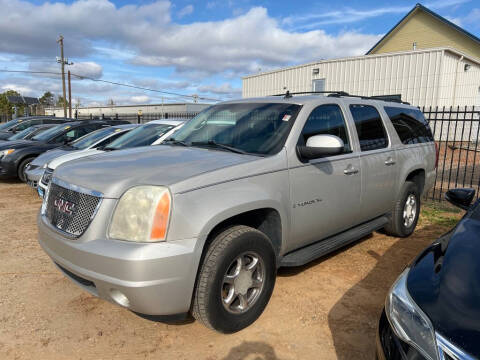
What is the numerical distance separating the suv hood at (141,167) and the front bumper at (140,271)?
0.40 metres

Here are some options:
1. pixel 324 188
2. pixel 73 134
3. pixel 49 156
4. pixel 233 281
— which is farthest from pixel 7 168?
pixel 324 188

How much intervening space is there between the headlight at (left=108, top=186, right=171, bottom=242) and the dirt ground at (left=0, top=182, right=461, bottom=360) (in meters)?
0.97

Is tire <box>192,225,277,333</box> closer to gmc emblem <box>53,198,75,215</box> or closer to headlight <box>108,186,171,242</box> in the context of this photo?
headlight <box>108,186,171,242</box>

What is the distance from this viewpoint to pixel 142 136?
7.10m

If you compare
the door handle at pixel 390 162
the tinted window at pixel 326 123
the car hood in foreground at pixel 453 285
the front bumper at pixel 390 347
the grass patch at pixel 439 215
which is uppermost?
the tinted window at pixel 326 123

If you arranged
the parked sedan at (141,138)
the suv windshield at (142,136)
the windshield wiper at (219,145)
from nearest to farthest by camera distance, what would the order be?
the windshield wiper at (219,145)
the parked sedan at (141,138)
the suv windshield at (142,136)

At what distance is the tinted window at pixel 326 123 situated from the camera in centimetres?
350

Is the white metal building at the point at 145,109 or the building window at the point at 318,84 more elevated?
the building window at the point at 318,84

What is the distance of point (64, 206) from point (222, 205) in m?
1.24

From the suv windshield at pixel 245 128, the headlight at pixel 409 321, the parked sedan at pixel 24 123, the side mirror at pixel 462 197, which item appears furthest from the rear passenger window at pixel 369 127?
the parked sedan at pixel 24 123

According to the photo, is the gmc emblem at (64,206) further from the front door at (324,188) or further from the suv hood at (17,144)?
the suv hood at (17,144)

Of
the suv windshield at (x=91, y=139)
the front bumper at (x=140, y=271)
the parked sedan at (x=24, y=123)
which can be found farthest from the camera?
the parked sedan at (x=24, y=123)

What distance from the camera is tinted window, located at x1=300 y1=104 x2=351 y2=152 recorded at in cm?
350

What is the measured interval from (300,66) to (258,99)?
19.2 m
